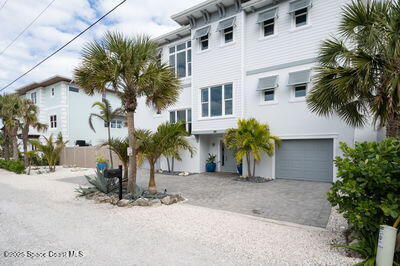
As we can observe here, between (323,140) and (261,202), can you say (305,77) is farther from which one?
(261,202)

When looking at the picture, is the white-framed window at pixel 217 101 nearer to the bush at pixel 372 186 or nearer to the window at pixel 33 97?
the bush at pixel 372 186

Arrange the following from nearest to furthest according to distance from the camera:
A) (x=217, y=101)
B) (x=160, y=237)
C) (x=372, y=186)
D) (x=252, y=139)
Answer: (x=372, y=186) < (x=160, y=237) < (x=252, y=139) < (x=217, y=101)

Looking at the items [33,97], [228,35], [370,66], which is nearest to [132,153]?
[370,66]

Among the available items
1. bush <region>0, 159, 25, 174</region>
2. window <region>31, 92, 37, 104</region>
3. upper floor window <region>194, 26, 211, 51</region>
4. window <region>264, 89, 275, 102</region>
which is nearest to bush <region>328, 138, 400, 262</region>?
window <region>264, 89, 275, 102</region>

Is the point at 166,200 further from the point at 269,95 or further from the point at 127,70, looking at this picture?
the point at 269,95

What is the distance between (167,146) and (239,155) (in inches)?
154

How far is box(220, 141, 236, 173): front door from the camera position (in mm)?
13344

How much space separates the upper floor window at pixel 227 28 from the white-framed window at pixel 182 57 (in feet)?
8.25

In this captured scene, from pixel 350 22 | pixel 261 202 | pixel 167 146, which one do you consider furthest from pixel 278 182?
pixel 350 22

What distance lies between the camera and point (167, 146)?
746 centimetres

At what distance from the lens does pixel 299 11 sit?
10.3 metres

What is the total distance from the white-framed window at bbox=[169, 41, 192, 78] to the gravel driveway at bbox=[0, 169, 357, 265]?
9.81 metres

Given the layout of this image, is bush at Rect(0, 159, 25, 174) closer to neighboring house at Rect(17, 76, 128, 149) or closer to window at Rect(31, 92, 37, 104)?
neighboring house at Rect(17, 76, 128, 149)

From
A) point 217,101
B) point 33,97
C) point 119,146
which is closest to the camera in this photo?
point 119,146
